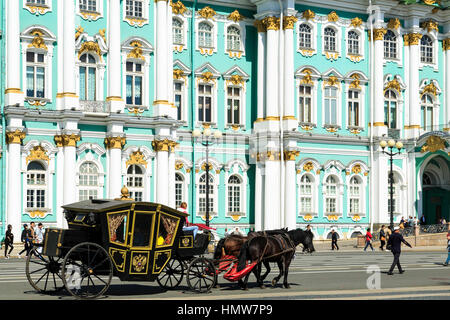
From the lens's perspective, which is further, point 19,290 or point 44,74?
point 44,74

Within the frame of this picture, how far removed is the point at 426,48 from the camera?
58500mm

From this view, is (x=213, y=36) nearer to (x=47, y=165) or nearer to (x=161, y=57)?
(x=161, y=57)

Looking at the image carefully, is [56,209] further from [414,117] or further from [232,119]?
[414,117]

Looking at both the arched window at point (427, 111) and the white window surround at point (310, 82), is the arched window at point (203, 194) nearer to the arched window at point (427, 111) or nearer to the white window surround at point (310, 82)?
the white window surround at point (310, 82)

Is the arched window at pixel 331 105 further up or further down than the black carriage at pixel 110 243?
further up

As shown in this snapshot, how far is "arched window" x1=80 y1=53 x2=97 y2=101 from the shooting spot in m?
45.6

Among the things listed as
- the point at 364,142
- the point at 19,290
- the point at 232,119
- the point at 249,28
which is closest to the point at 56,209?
the point at 232,119

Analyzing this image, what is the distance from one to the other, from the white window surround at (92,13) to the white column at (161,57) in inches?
124

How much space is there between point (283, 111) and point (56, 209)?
14880 mm

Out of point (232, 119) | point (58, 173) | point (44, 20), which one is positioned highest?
point (44, 20)

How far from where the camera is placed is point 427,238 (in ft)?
173

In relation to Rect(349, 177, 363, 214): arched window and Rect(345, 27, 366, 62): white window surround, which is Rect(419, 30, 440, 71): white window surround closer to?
Rect(345, 27, 366, 62): white window surround

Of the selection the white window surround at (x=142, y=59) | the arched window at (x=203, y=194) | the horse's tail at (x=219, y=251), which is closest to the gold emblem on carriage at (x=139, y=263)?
the horse's tail at (x=219, y=251)

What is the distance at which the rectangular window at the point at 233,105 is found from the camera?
52469 mm
